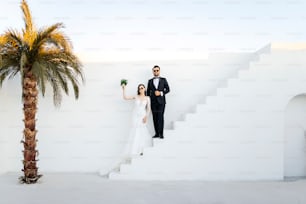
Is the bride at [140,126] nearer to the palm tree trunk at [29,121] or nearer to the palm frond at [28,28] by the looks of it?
the palm tree trunk at [29,121]

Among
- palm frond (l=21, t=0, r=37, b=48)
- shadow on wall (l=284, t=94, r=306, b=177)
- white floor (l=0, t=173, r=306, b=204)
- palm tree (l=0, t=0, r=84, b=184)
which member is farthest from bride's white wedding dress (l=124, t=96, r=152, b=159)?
shadow on wall (l=284, t=94, r=306, b=177)

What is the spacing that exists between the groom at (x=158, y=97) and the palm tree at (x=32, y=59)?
72.2 inches

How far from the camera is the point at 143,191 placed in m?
4.18

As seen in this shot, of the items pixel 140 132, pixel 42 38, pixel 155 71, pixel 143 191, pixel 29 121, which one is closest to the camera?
pixel 143 191

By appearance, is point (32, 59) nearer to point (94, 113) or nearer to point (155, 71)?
point (94, 113)

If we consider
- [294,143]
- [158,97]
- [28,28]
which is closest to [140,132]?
[158,97]

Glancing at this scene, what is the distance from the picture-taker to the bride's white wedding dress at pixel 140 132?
502 cm

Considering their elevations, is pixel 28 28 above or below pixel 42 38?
above

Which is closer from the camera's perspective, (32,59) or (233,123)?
(32,59)

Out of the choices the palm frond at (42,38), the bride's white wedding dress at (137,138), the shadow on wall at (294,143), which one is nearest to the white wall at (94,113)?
the bride's white wedding dress at (137,138)

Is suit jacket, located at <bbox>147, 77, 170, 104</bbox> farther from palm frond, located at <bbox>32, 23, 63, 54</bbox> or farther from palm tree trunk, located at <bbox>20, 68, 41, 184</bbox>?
palm tree trunk, located at <bbox>20, 68, 41, 184</bbox>

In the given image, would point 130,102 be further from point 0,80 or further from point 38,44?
point 0,80

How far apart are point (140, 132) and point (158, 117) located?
551 mm

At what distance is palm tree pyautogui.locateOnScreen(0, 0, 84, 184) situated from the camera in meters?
4.30
